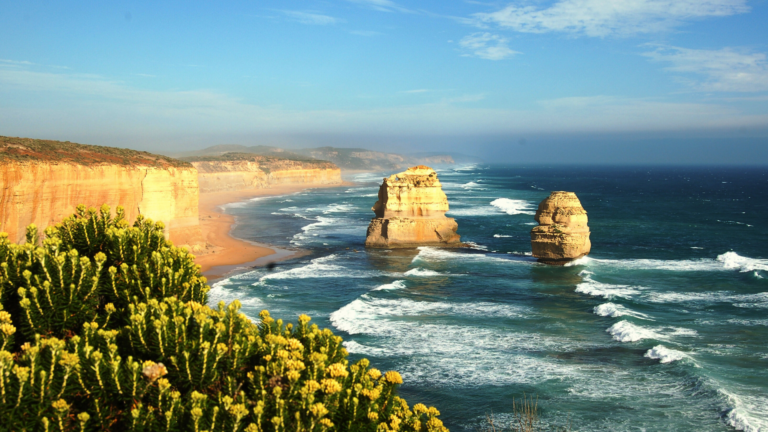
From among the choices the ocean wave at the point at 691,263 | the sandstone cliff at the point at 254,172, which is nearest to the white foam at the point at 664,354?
the ocean wave at the point at 691,263

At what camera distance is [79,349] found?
7180 millimetres

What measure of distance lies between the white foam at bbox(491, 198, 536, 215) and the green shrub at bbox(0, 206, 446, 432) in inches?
2655

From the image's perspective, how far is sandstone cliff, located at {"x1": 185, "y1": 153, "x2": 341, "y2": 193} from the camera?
11400 cm

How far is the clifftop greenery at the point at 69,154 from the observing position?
34312 millimetres

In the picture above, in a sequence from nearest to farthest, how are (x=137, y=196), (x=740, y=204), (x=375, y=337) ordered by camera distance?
(x=375, y=337)
(x=137, y=196)
(x=740, y=204)

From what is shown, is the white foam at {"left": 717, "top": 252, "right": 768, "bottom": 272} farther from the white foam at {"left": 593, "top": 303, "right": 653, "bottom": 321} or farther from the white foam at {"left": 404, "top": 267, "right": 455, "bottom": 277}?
the white foam at {"left": 404, "top": 267, "right": 455, "bottom": 277}

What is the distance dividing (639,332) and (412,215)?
80.4 feet

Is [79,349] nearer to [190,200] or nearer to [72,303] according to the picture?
[72,303]

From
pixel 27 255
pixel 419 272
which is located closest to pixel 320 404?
pixel 27 255

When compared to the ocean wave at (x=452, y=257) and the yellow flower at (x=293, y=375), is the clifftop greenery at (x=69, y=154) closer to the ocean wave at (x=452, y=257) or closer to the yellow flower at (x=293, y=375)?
the ocean wave at (x=452, y=257)

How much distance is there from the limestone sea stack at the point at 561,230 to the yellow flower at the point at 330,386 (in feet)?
103

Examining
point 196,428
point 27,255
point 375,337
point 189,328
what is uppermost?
point 27,255

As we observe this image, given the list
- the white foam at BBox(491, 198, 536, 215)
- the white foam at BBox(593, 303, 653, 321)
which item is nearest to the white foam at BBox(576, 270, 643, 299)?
the white foam at BBox(593, 303, 653, 321)

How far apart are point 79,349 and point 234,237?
48.4m
